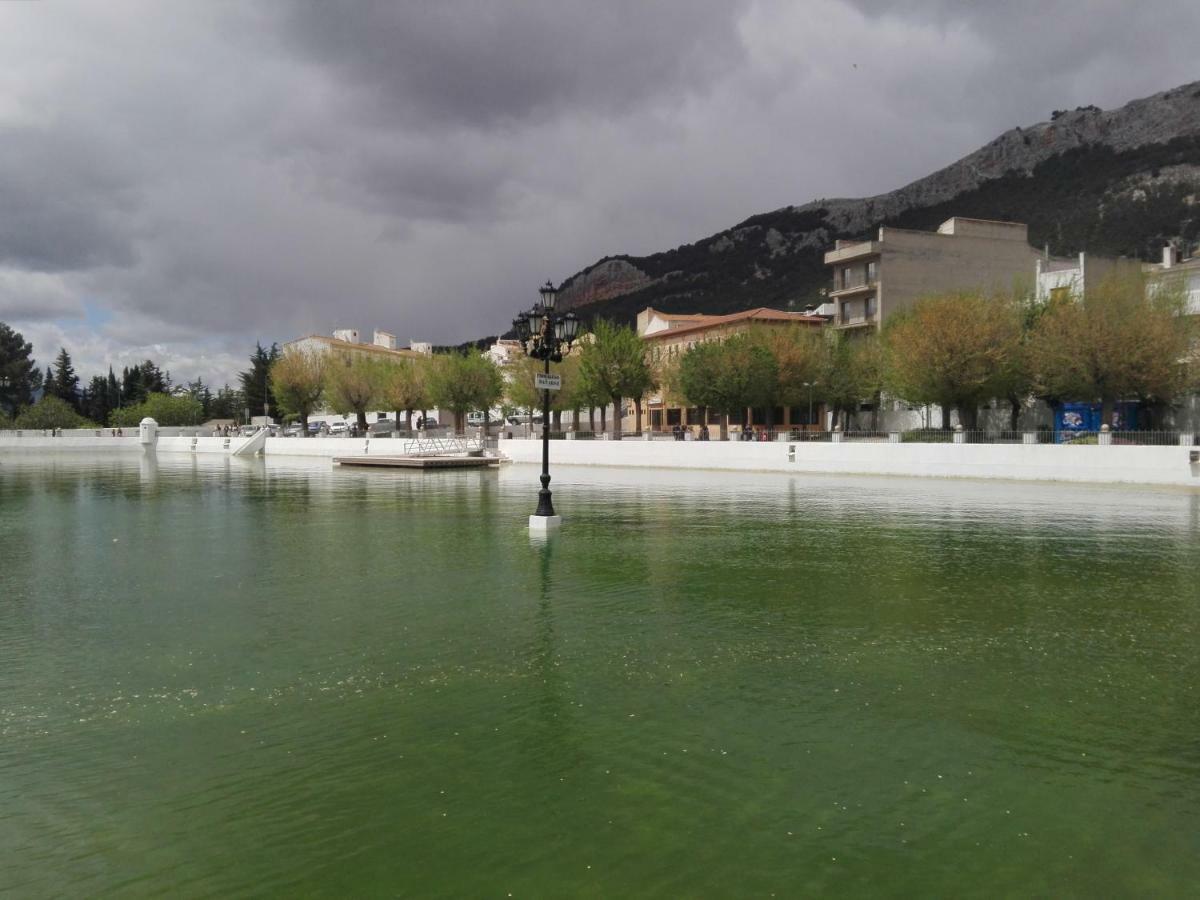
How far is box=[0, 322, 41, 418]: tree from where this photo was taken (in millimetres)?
115125

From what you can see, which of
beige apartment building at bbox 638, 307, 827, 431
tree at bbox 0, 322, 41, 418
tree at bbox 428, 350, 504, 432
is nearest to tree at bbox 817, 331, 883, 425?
beige apartment building at bbox 638, 307, 827, 431

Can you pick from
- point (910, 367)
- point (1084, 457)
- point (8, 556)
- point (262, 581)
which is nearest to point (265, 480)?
point (8, 556)

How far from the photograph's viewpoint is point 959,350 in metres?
41.2

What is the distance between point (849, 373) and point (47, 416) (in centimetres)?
9074

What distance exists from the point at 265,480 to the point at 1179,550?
116 feet

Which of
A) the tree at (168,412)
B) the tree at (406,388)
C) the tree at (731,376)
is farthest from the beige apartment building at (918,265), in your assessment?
the tree at (168,412)

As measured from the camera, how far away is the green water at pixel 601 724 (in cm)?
486

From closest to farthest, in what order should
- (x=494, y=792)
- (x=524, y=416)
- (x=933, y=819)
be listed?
(x=933, y=819), (x=494, y=792), (x=524, y=416)

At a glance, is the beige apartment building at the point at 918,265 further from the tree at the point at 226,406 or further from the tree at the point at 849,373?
the tree at the point at 226,406

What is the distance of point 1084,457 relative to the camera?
1271 inches

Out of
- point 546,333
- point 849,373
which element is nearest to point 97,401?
point 849,373

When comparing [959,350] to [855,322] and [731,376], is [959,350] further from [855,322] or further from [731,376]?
[855,322]

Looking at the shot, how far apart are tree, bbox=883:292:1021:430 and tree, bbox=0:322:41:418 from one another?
116084 mm

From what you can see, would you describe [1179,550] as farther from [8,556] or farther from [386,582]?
[8,556]
